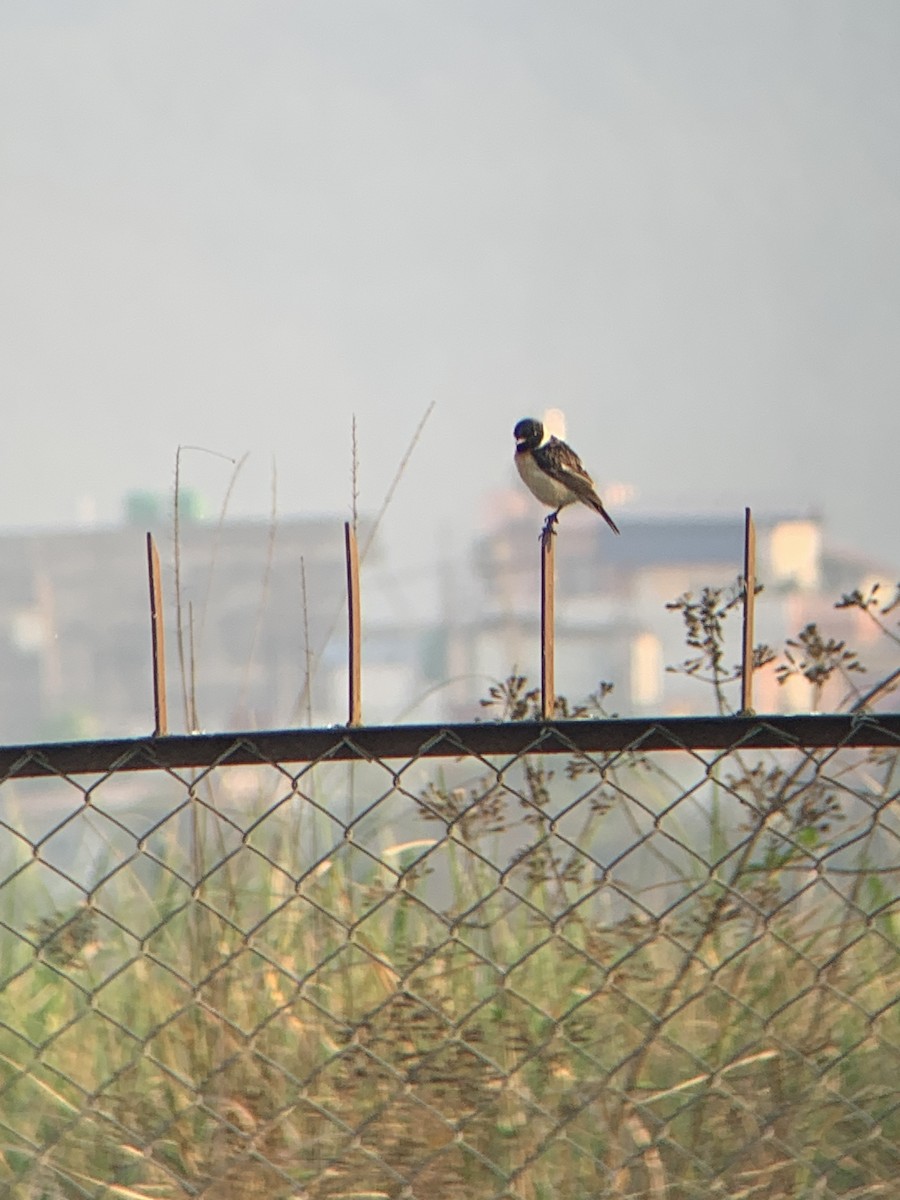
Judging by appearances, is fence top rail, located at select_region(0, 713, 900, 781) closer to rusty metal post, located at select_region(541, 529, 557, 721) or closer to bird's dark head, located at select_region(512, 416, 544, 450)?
rusty metal post, located at select_region(541, 529, 557, 721)

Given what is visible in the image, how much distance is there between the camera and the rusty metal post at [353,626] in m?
1.10

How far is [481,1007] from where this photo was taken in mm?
1293

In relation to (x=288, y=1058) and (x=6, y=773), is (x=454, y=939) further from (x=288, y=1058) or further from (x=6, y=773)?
(x=288, y=1058)

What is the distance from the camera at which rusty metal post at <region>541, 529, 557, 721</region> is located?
1.17m

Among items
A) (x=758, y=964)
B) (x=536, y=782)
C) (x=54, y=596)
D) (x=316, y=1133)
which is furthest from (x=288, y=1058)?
(x=54, y=596)

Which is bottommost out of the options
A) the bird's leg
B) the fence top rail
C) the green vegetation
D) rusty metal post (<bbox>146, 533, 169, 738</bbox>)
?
the green vegetation

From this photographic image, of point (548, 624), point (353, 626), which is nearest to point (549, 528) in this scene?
point (548, 624)

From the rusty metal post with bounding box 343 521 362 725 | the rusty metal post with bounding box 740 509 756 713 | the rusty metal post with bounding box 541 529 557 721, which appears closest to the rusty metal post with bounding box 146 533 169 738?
the rusty metal post with bounding box 343 521 362 725

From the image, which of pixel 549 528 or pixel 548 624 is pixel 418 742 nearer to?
pixel 548 624

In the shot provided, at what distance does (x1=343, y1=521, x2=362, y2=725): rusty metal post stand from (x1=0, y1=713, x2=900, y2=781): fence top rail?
3 cm

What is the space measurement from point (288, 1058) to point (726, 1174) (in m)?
0.52

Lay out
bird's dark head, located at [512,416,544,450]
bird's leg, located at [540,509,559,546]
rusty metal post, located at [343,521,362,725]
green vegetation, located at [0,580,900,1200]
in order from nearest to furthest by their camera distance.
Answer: rusty metal post, located at [343,521,362,725] < bird's leg, located at [540,509,559,546] < green vegetation, located at [0,580,900,1200] < bird's dark head, located at [512,416,544,450]

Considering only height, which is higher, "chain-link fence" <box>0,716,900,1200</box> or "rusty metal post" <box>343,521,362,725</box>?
"rusty metal post" <box>343,521,362,725</box>

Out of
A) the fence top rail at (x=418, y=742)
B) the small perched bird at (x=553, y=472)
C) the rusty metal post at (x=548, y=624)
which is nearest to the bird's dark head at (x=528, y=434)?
the small perched bird at (x=553, y=472)
